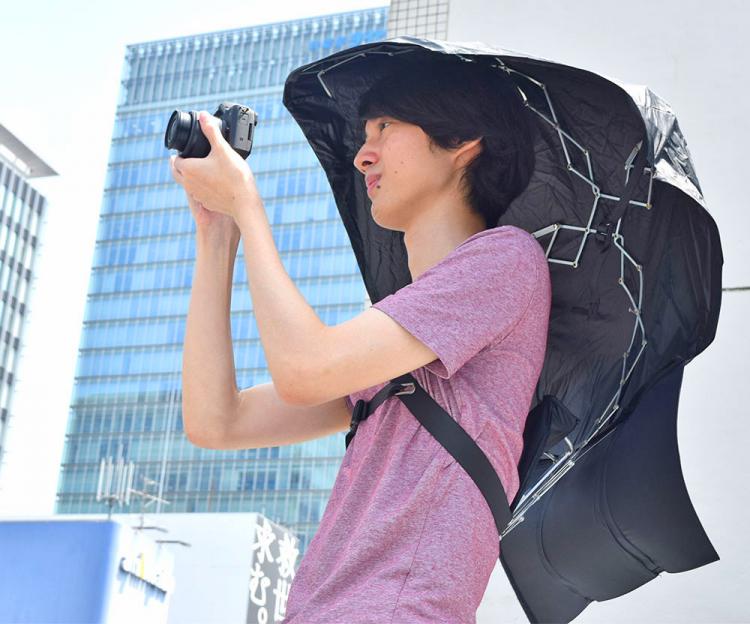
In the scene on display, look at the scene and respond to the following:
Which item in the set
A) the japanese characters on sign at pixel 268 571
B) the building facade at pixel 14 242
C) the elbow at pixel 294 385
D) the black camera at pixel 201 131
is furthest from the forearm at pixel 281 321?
the building facade at pixel 14 242

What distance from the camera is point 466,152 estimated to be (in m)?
1.73

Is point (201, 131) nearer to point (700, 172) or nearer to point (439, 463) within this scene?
point (439, 463)

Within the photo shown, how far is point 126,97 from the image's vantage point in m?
74.1

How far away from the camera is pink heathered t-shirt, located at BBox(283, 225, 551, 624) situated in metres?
1.30

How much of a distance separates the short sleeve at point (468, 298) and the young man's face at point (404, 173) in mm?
166

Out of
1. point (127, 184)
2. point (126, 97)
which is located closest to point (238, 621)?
point (127, 184)

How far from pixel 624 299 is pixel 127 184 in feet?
231

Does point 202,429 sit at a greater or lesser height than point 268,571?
greater

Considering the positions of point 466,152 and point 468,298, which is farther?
point 466,152

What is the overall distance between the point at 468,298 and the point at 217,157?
0.41m

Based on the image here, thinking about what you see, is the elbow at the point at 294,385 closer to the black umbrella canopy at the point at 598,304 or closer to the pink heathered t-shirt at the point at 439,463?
the pink heathered t-shirt at the point at 439,463

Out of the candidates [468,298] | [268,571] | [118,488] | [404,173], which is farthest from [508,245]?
[118,488]

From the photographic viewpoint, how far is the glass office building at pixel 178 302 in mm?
61469

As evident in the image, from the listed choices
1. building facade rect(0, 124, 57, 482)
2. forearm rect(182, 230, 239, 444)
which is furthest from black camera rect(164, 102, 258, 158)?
building facade rect(0, 124, 57, 482)
